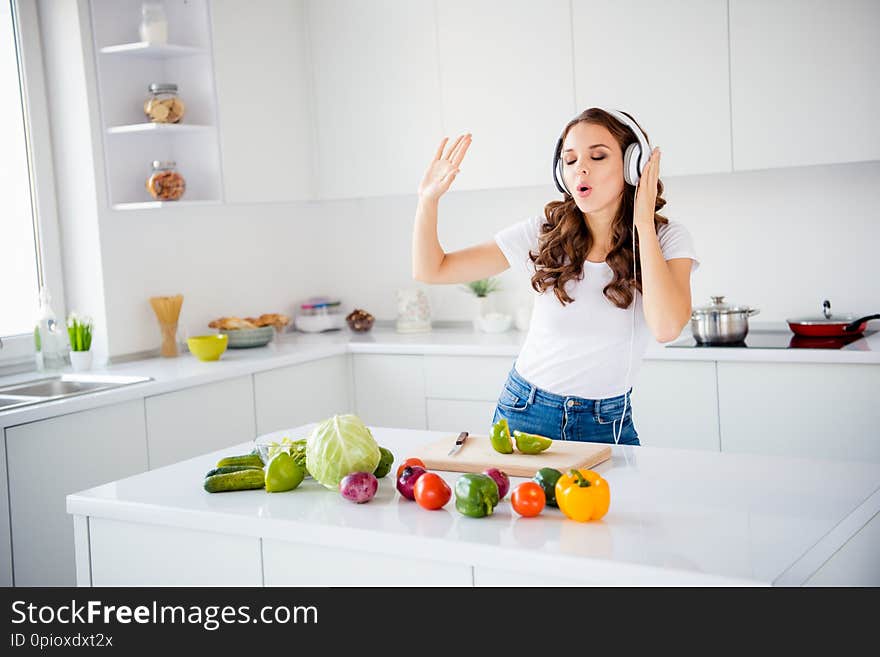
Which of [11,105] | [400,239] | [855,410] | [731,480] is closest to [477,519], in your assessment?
[731,480]

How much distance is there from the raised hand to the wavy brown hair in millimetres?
249

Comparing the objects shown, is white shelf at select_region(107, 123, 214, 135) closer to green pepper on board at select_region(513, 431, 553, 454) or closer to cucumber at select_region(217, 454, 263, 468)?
cucumber at select_region(217, 454, 263, 468)

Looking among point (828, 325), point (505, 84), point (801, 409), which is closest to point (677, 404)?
point (801, 409)

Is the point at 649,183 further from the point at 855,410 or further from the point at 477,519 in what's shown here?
the point at 855,410

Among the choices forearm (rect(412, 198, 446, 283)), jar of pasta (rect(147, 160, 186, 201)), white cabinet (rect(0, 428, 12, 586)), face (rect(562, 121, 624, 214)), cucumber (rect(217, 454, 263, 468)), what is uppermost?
jar of pasta (rect(147, 160, 186, 201))

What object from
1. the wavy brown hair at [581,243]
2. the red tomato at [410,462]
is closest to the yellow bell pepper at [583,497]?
the red tomato at [410,462]

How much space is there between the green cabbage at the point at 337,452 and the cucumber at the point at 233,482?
5.1 inches

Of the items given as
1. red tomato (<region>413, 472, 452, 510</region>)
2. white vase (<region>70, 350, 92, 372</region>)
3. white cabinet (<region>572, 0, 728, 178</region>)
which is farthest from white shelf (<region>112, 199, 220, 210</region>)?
red tomato (<region>413, 472, 452, 510</region>)

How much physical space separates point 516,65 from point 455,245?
3.20ft

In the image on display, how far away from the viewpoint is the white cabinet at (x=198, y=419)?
3520mm

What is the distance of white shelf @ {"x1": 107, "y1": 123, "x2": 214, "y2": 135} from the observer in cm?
389

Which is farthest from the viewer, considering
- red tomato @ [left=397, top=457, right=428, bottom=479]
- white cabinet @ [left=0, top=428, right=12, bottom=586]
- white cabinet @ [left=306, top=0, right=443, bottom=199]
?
white cabinet @ [left=306, top=0, right=443, bottom=199]

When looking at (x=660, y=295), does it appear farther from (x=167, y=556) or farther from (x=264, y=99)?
(x=264, y=99)

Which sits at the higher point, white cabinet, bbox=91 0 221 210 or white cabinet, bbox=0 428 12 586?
white cabinet, bbox=91 0 221 210
